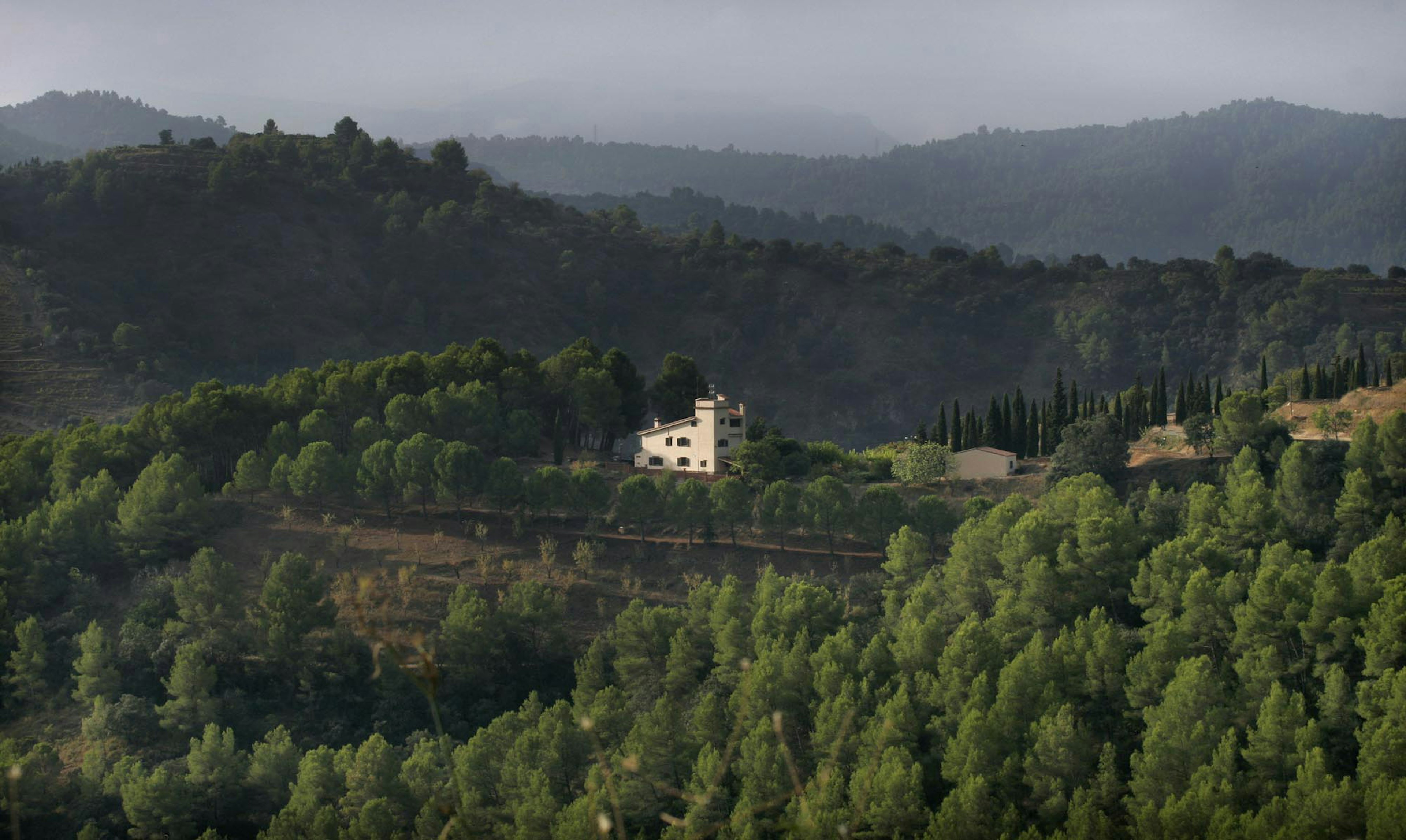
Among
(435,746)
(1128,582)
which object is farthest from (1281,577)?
(435,746)

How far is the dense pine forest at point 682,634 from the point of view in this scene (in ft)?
112

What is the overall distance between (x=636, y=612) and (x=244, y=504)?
17775 millimetres

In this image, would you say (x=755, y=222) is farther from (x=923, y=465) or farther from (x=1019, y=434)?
(x=923, y=465)

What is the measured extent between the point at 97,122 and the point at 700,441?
154074 millimetres

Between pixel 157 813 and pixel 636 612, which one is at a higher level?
pixel 636 612

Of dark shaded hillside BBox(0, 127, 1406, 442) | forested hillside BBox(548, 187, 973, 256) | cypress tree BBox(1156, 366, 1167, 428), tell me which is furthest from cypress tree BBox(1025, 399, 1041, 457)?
forested hillside BBox(548, 187, 973, 256)

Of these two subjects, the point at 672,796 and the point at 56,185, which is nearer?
the point at 672,796

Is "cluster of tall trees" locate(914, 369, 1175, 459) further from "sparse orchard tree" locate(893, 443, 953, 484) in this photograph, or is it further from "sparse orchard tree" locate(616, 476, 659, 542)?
"sparse orchard tree" locate(616, 476, 659, 542)

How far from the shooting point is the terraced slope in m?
68.1

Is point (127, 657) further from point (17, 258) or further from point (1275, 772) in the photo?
point (17, 258)

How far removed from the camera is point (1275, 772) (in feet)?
108

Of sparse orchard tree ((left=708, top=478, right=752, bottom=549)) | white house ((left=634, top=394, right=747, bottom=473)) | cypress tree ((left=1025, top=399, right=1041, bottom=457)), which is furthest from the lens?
cypress tree ((left=1025, top=399, right=1041, bottom=457))

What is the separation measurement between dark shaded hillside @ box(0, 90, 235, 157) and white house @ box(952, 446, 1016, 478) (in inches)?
5581

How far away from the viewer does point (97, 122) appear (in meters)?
187
